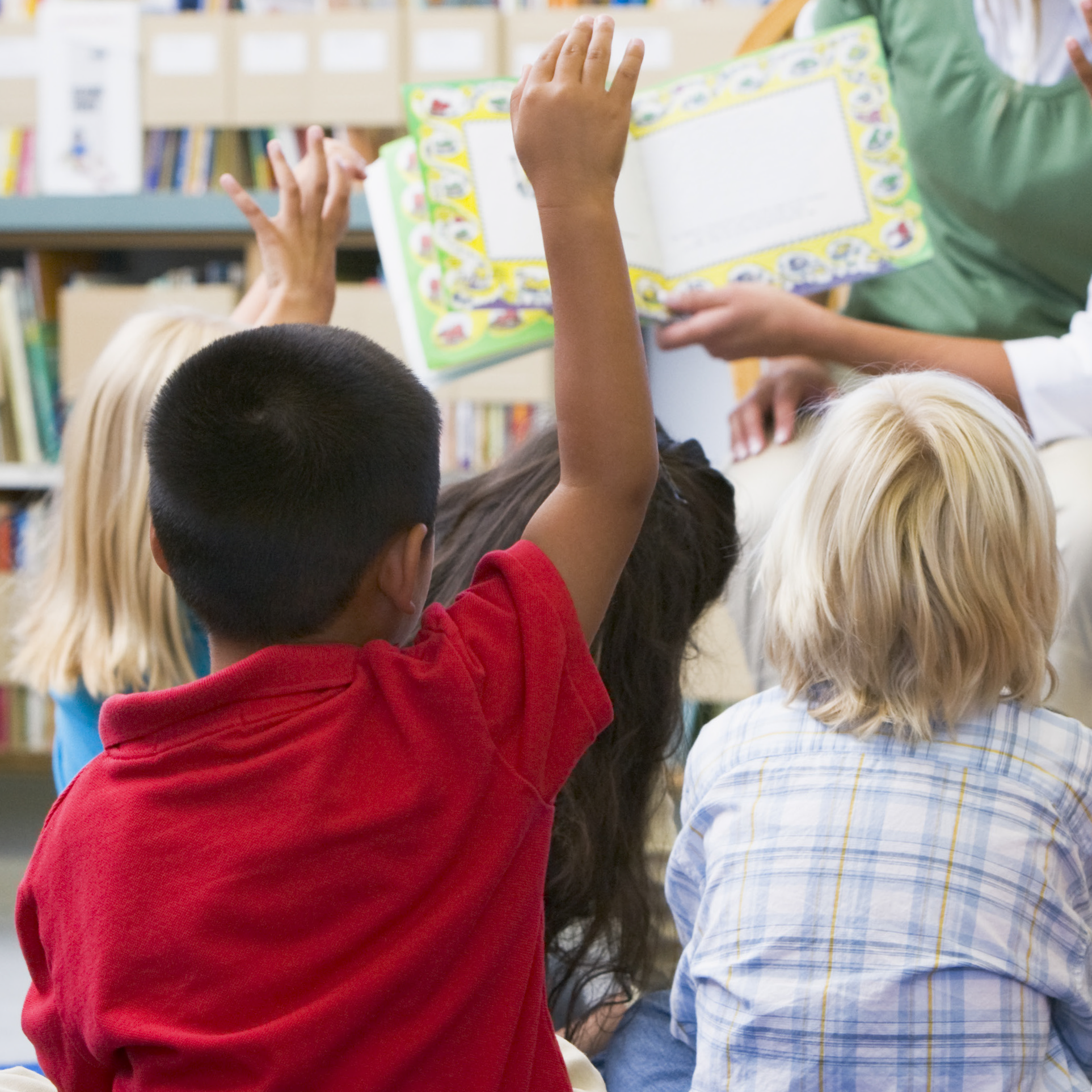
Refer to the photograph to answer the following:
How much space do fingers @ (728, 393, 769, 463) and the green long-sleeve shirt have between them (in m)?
0.15

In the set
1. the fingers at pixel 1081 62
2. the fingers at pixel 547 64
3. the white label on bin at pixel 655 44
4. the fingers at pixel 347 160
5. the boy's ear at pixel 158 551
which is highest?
the white label on bin at pixel 655 44

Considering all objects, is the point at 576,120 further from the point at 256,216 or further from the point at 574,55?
the point at 256,216

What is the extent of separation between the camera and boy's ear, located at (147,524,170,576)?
57 centimetres

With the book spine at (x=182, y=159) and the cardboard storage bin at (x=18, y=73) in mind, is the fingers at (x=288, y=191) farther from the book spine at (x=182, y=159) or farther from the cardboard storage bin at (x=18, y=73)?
the cardboard storage bin at (x=18, y=73)

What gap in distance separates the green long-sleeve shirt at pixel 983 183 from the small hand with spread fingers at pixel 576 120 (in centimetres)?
78

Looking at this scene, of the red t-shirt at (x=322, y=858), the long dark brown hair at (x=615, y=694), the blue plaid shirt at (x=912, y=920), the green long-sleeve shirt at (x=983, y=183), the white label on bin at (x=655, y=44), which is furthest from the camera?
the white label on bin at (x=655, y=44)

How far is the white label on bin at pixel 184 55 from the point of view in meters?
2.13

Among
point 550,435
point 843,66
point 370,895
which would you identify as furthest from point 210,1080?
point 843,66

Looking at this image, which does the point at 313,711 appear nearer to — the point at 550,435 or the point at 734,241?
the point at 550,435

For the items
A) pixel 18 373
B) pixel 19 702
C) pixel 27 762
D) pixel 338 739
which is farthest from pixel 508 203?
pixel 27 762

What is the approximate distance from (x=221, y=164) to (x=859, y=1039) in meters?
1.90

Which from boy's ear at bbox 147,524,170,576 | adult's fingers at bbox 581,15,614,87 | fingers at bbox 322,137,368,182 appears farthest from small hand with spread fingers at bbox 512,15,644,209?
fingers at bbox 322,137,368,182

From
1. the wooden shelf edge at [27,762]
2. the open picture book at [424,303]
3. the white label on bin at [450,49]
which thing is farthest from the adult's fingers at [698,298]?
the wooden shelf edge at [27,762]

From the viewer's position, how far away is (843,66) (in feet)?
3.72
